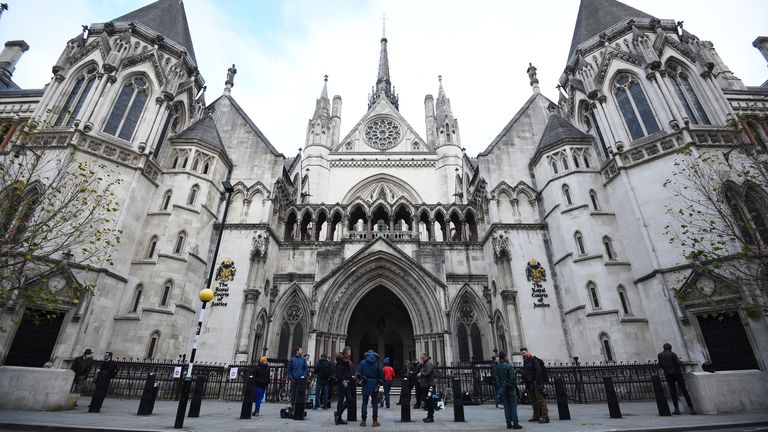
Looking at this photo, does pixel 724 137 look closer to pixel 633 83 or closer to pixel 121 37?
pixel 633 83

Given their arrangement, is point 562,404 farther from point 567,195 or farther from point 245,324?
point 245,324

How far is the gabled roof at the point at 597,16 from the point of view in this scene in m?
21.2

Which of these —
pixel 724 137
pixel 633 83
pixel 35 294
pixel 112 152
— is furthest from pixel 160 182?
pixel 724 137

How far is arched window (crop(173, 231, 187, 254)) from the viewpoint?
18.2 m

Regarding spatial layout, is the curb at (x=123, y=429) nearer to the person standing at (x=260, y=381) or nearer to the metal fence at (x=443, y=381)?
the person standing at (x=260, y=381)

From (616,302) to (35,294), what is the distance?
2020cm

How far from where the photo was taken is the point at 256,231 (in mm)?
20984

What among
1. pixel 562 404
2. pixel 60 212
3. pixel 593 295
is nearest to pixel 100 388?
pixel 60 212

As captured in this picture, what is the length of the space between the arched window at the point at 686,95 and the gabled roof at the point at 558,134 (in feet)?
13.8

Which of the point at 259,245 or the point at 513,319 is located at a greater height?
the point at 259,245

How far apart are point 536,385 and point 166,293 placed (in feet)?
53.2

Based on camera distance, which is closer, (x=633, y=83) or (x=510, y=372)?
(x=510, y=372)

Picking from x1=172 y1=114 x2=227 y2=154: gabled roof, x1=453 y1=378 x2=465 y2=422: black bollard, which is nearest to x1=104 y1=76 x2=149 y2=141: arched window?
x1=172 y1=114 x2=227 y2=154: gabled roof

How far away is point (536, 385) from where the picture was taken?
9.14m
